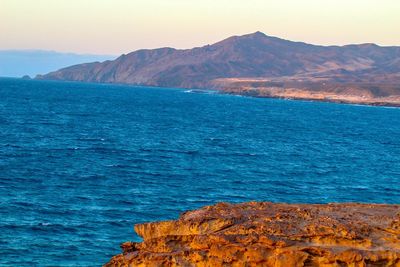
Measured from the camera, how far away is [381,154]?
93562 mm

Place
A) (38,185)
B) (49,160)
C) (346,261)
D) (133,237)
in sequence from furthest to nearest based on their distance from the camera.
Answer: (49,160)
(38,185)
(133,237)
(346,261)

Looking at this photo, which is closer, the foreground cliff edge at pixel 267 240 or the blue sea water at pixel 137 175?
the foreground cliff edge at pixel 267 240

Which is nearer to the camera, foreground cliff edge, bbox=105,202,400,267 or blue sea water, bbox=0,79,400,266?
foreground cliff edge, bbox=105,202,400,267

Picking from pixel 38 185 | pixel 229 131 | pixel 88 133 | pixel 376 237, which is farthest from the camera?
pixel 229 131

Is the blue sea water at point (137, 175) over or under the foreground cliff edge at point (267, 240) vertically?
under

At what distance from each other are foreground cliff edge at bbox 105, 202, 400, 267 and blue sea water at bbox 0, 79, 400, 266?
1391 centimetres

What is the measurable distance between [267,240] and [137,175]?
42658 millimetres

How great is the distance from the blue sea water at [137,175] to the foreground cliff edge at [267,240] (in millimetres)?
13913

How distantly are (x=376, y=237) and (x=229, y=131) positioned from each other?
325 feet

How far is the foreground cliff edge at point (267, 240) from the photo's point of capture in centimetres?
1830

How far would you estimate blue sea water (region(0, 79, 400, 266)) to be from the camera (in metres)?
38.8

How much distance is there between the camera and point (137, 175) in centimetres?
6075

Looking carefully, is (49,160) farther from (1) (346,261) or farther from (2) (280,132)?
(2) (280,132)

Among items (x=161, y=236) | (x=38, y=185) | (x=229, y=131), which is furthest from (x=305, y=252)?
(x=229, y=131)
